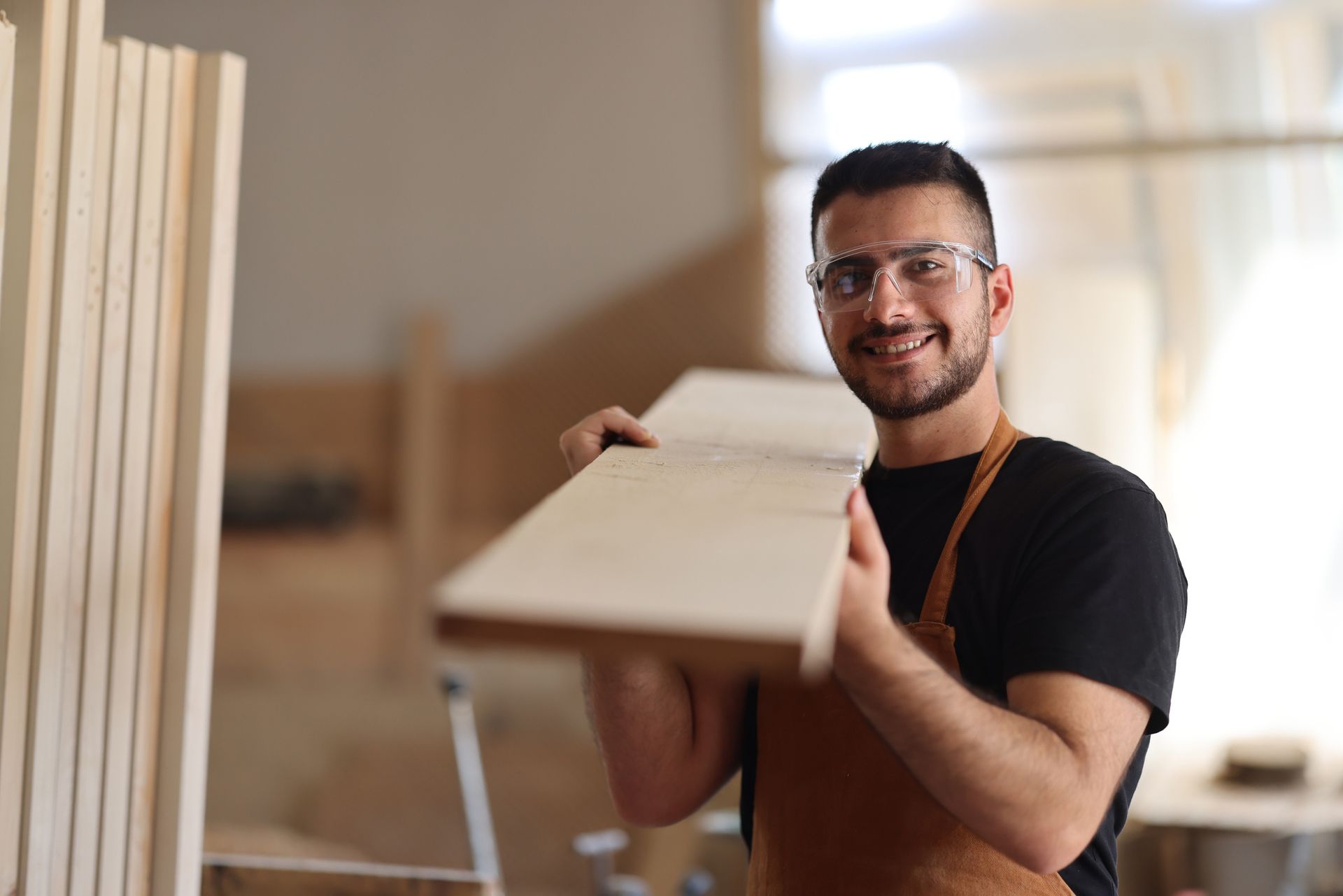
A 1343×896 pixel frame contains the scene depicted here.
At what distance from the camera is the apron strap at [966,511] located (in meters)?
1.35

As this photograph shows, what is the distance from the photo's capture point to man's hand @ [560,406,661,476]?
141 centimetres

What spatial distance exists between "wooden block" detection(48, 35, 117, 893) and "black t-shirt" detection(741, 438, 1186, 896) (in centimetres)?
82

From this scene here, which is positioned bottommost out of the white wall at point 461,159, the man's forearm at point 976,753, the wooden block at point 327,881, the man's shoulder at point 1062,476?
the wooden block at point 327,881

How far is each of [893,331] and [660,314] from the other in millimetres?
2951

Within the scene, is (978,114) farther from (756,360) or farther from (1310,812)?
(1310,812)

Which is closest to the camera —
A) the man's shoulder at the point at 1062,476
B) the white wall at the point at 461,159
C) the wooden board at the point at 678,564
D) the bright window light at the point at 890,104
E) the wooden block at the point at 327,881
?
the wooden board at the point at 678,564

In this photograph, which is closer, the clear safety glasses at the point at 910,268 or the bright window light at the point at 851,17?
the clear safety glasses at the point at 910,268

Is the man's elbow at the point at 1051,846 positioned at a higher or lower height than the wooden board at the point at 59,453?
lower

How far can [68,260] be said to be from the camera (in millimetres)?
1396

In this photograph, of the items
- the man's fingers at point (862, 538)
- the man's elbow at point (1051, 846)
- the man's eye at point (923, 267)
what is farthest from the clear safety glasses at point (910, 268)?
→ the man's elbow at point (1051, 846)

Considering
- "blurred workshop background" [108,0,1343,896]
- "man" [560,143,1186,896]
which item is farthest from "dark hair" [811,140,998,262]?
"blurred workshop background" [108,0,1343,896]

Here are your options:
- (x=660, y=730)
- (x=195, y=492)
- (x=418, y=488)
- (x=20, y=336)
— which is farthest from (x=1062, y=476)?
(x=418, y=488)

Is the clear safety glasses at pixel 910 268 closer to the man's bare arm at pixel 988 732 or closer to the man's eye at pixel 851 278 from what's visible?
the man's eye at pixel 851 278

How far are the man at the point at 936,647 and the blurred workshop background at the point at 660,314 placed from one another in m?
2.04
